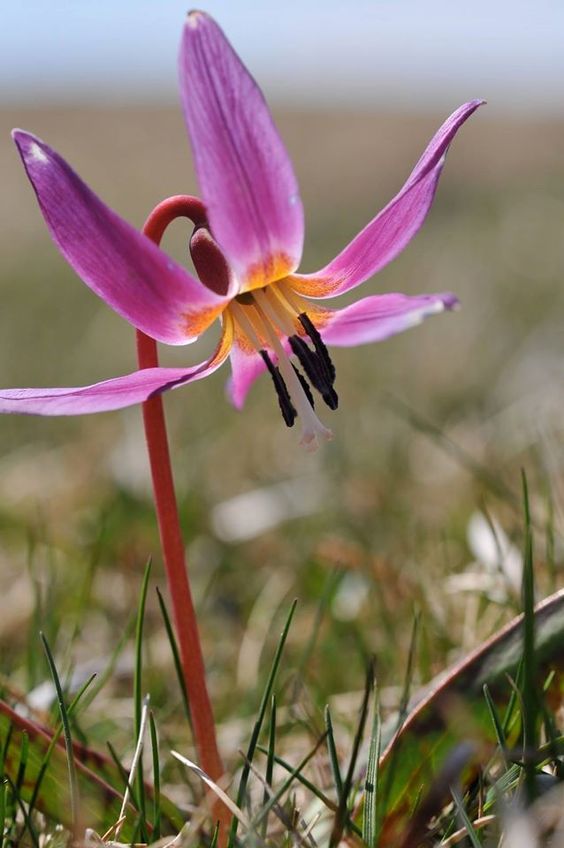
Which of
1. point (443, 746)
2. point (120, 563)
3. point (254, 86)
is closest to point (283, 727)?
point (443, 746)

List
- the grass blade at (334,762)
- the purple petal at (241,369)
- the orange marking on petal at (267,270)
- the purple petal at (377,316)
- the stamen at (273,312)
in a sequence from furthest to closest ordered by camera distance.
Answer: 1. the purple petal at (241,369)
2. the stamen at (273,312)
3. the orange marking on petal at (267,270)
4. the purple petal at (377,316)
5. the grass blade at (334,762)

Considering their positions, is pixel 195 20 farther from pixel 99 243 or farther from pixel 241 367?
pixel 241 367

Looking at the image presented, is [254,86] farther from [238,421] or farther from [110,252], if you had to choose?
[238,421]

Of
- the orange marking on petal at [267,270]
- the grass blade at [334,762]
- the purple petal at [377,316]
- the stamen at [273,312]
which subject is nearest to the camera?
the grass blade at [334,762]

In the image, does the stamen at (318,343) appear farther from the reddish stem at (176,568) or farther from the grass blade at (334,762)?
the grass blade at (334,762)

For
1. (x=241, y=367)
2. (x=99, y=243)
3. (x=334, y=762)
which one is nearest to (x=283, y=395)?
(x=241, y=367)

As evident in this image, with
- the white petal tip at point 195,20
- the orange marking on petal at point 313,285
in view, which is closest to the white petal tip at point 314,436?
the orange marking on petal at point 313,285

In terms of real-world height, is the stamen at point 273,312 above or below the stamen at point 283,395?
above

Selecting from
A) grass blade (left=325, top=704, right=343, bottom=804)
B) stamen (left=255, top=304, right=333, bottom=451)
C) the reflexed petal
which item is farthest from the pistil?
grass blade (left=325, top=704, right=343, bottom=804)
